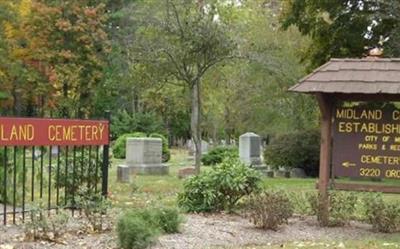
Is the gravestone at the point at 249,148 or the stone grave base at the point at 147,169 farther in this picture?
the gravestone at the point at 249,148

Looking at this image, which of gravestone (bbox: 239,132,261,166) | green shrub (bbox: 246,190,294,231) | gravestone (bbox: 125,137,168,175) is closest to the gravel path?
green shrub (bbox: 246,190,294,231)

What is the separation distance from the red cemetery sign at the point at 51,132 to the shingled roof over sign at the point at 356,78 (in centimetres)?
344

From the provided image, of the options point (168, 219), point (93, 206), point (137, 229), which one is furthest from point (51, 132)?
point (137, 229)

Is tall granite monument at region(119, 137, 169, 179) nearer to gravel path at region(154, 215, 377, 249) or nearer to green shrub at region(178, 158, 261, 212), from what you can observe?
green shrub at region(178, 158, 261, 212)

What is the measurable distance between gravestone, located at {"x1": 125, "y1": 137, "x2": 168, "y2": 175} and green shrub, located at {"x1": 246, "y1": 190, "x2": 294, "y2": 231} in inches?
636

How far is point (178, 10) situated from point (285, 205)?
496 inches

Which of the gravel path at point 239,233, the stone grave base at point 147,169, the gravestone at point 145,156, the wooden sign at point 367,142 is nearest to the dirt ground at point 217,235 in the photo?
the gravel path at point 239,233

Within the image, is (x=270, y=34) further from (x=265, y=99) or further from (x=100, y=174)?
(x=100, y=174)

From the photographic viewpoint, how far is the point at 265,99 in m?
40.6

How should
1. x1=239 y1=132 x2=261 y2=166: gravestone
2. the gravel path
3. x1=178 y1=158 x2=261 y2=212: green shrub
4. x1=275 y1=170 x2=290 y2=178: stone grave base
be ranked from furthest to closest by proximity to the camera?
x1=239 y1=132 x2=261 y2=166: gravestone → x1=275 y1=170 x2=290 y2=178: stone grave base → x1=178 y1=158 x2=261 y2=212: green shrub → the gravel path

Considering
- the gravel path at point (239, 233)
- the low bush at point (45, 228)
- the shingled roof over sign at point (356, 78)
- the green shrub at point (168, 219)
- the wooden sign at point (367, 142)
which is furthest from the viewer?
the wooden sign at point (367, 142)

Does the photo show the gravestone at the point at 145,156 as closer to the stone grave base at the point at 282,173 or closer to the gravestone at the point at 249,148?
the stone grave base at the point at 282,173

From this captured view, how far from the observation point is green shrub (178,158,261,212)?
1185 centimetres

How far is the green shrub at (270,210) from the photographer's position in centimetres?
1055
